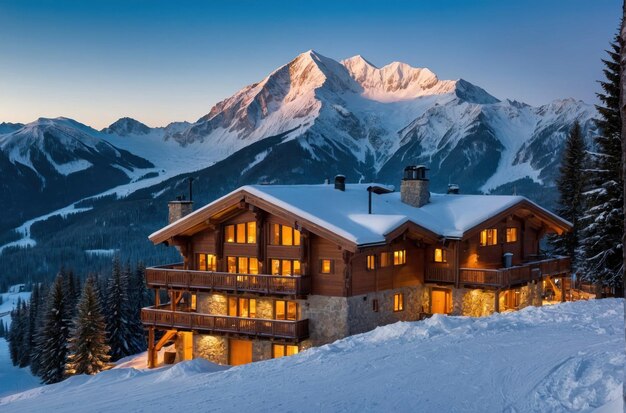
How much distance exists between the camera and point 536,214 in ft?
117

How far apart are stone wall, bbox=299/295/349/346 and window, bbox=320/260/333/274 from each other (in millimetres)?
1093

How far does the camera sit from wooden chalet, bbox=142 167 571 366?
1109 inches

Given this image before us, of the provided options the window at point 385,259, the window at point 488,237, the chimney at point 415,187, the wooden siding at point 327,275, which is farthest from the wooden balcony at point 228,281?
the window at point 488,237

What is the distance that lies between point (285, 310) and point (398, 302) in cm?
536

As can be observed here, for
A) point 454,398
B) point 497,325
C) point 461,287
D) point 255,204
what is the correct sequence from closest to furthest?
1. point 454,398
2. point 497,325
3. point 255,204
4. point 461,287

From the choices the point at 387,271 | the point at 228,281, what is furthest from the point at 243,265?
the point at 387,271

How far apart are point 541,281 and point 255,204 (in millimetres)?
16826

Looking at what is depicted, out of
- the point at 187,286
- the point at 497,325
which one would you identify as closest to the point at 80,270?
the point at 187,286

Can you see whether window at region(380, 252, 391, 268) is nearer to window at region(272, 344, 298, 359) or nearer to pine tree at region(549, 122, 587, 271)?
window at region(272, 344, 298, 359)

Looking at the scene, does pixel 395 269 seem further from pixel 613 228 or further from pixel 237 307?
pixel 613 228

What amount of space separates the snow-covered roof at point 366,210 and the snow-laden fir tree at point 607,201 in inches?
178

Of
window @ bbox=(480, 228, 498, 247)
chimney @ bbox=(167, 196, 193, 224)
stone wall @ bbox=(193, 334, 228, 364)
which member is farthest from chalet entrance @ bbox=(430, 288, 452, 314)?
chimney @ bbox=(167, 196, 193, 224)

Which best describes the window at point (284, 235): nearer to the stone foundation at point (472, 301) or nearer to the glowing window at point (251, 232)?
the glowing window at point (251, 232)

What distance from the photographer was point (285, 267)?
2970cm
